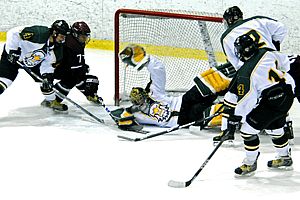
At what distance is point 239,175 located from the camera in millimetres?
3846

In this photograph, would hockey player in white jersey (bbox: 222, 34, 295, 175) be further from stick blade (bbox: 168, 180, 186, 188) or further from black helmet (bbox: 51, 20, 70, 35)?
black helmet (bbox: 51, 20, 70, 35)

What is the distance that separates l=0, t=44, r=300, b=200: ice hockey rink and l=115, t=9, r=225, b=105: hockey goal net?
48cm

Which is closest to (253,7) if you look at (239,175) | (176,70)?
(176,70)

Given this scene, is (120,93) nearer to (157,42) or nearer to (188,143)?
(157,42)

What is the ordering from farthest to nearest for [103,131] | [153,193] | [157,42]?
[157,42]
[103,131]
[153,193]

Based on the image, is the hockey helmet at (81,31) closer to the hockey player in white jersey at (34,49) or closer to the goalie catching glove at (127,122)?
the hockey player in white jersey at (34,49)

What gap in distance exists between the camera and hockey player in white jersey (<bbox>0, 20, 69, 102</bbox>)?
4961 millimetres

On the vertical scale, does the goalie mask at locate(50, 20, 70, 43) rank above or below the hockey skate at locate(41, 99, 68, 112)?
above

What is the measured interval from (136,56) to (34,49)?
728 mm

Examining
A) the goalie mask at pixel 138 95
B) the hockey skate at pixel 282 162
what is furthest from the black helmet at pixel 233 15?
the hockey skate at pixel 282 162

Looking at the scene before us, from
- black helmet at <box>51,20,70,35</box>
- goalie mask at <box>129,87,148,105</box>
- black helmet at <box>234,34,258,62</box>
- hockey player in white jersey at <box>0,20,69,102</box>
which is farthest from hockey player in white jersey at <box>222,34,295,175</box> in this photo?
hockey player in white jersey at <box>0,20,69,102</box>

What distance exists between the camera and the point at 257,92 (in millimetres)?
3662

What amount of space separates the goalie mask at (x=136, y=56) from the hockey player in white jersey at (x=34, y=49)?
1.46 feet

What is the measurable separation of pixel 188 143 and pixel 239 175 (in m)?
0.77
